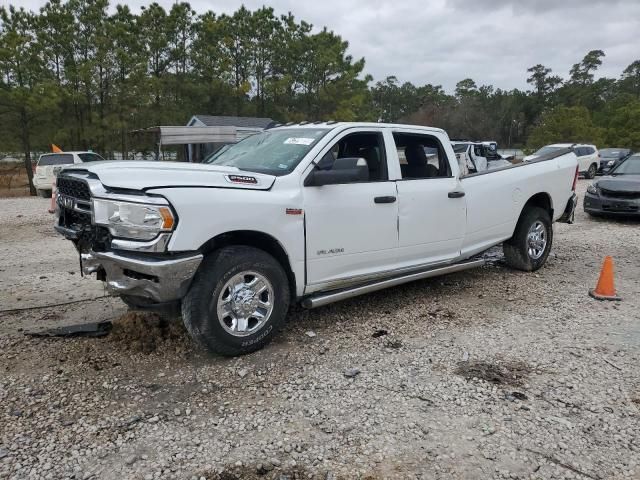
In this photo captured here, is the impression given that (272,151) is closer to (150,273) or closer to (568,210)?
(150,273)

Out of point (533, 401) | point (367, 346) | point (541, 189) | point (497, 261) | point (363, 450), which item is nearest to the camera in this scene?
point (363, 450)

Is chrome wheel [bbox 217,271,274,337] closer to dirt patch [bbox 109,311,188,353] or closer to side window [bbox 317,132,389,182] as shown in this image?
dirt patch [bbox 109,311,188,353]

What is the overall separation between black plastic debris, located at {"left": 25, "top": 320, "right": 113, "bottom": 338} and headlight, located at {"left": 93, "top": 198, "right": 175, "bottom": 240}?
1.34m

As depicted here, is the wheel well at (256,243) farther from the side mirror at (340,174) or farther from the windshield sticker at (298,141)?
the windshield sticker at (298,141)

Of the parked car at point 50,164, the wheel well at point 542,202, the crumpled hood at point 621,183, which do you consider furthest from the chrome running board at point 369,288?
the parked car at point 50,164

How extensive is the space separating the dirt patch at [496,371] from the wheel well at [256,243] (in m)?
1.51

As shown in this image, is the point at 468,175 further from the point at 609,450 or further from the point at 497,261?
the point at 609,450

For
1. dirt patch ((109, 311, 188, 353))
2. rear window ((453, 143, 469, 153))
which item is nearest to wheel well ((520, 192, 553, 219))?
dirt patch ((109, 311, 188, 353))

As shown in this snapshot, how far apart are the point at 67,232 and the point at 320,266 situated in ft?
6.73

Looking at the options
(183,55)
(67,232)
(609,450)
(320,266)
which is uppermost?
(183,55)

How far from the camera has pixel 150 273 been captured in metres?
3.40

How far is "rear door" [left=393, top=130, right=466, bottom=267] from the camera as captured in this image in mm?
4898

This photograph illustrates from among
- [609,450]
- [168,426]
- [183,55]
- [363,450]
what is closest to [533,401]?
[609,450]

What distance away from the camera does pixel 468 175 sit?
5676 mm
